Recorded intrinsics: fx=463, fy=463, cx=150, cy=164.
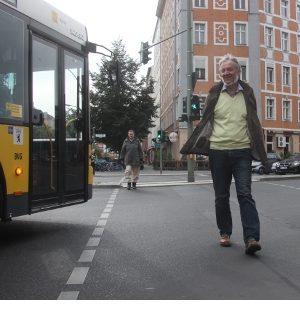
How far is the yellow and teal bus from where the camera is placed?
5.51 m

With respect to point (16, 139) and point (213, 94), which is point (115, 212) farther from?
point (213, 94)

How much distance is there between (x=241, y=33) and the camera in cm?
4484

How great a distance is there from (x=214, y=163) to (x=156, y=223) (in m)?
2.47

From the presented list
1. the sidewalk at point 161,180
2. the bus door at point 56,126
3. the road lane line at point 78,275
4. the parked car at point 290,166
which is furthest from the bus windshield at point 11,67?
the parked car at point 290,166

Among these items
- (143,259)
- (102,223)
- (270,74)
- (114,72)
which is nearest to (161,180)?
(114,72)

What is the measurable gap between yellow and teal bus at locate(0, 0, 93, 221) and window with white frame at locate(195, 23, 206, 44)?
1504 inches

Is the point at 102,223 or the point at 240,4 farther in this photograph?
the point at 240,4

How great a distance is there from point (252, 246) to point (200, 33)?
41.8 meters

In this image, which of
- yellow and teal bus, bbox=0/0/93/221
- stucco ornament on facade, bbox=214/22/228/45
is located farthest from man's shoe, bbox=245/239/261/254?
stucco ornament on facade, bbox=214/22/228/45

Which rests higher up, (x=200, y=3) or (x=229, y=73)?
(x=200, y=3)

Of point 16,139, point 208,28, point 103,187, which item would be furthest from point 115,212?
point 208,28

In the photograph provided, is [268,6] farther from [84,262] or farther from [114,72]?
[84,262]

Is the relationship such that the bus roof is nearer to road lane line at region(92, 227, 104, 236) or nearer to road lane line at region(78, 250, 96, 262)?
road lane line at region(92, 227, 104, 236)

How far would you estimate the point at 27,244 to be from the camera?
574 cm
